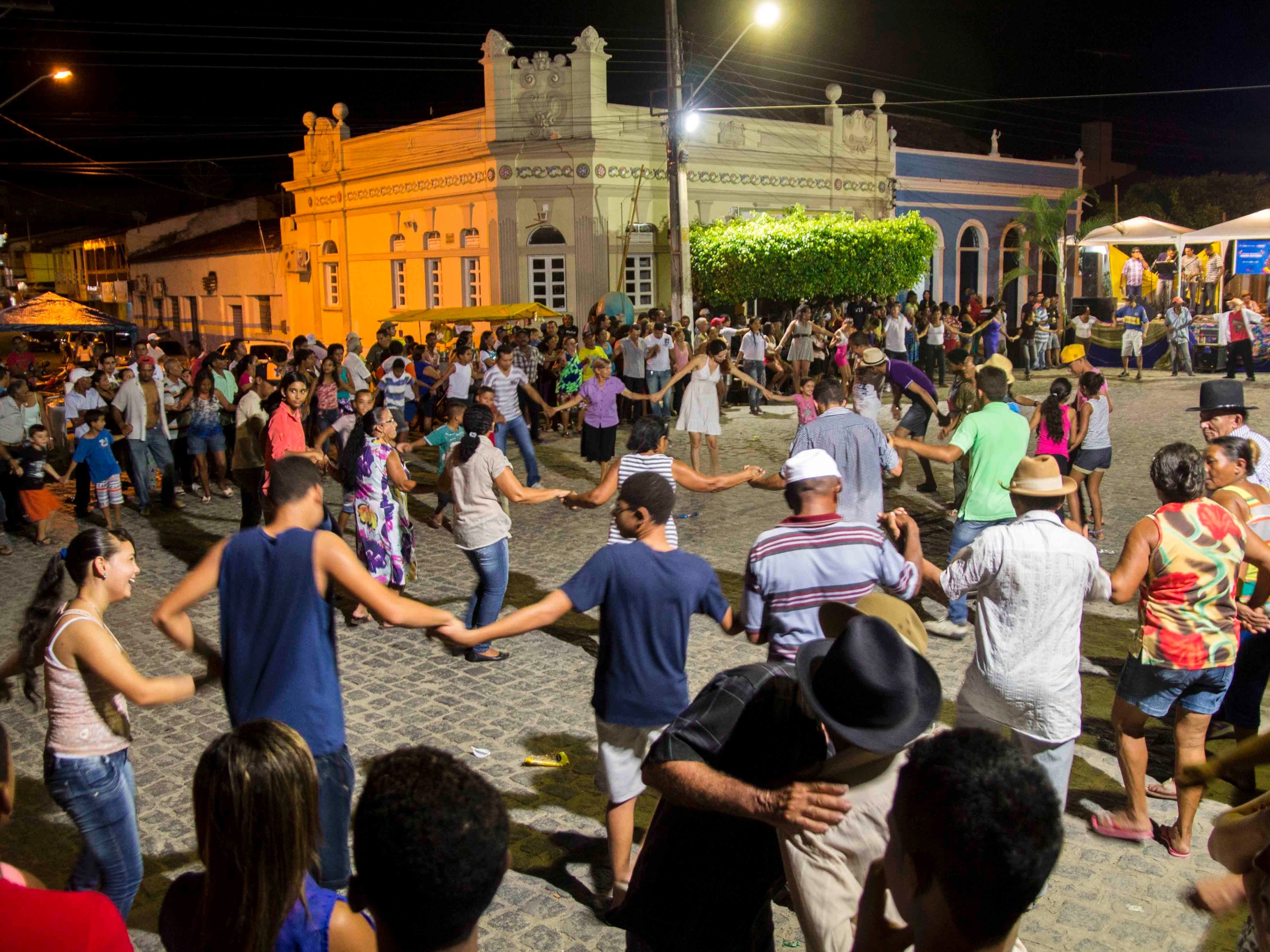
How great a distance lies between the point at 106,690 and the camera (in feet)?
12.8

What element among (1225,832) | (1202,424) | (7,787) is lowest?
A: (1225,832)

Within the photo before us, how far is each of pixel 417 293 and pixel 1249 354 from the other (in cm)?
2038

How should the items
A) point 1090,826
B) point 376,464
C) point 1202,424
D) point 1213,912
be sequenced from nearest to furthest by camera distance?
1. point 1213,912
2. point 1090,826
3. point 1202,424
4. point 376,464

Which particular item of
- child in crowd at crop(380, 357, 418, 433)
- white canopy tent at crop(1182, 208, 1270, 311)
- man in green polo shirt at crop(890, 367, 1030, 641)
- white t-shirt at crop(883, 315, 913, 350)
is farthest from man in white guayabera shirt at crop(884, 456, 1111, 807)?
white canopy tent at crop(1182, 208, 1270, 311)

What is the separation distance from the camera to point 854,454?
725cm

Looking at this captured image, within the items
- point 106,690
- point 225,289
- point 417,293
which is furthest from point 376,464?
point 225,289

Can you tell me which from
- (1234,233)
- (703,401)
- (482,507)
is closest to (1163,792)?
(482,507)

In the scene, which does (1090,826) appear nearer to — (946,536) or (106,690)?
(106,690)

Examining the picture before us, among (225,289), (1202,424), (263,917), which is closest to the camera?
(263,917)

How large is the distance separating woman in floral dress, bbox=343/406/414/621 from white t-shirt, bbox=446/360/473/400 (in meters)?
6.40

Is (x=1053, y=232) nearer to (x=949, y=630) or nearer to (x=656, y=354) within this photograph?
(x=656, y=354)

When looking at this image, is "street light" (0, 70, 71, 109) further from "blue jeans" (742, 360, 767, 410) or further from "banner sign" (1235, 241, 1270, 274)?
"banner sign" (1235, 241, 1270, 274)

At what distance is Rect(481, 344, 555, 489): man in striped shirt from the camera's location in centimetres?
1228

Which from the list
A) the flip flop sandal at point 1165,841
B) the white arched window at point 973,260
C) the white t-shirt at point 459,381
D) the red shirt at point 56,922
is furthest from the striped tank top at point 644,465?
the white arched window at point 973,260
